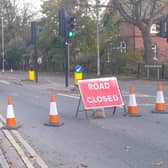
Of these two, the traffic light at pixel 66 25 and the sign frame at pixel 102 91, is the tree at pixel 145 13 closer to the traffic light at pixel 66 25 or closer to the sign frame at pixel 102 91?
the traffic light at pixel 66 25

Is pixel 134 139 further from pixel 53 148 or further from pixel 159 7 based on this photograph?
pixel 159 7

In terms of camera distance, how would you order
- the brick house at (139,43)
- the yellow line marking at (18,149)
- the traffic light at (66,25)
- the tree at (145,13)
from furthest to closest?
the brick house at (139,43) < the tree at (145,13) < the traffic light at (66,25) < the yellow line marking at (18,149)

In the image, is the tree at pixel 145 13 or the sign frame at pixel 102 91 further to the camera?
the tree at pixel 145 13

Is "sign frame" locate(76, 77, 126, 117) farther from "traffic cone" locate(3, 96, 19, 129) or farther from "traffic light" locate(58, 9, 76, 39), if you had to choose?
"traffic light" locate(58, 9, 76, 39)

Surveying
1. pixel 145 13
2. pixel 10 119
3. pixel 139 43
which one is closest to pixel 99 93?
pixel 10 119

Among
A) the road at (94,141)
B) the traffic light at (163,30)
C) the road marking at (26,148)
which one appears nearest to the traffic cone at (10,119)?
the road at (94,141)

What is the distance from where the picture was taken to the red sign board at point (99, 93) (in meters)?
12.4

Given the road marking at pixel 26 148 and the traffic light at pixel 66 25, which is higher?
the traffic light at pixel 66 25

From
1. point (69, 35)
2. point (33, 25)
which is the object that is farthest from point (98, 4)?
point (69, 35)

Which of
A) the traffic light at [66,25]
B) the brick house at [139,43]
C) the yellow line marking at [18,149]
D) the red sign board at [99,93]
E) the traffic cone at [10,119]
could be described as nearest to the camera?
the yellow line marking at [18,149]

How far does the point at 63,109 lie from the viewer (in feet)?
49.1

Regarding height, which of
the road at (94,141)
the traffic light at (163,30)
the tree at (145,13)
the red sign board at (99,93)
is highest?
the tree at (145,13)

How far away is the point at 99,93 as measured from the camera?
40.8ft

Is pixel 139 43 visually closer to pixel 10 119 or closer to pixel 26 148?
pixel 10 119
